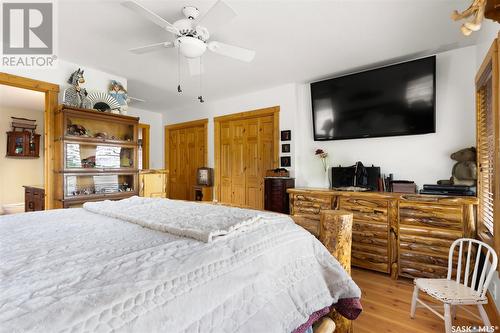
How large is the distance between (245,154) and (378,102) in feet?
7.35

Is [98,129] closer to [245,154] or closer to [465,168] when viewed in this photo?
[245,154]

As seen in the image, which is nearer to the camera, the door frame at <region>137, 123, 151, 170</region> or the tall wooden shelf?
the tall wooden shelf

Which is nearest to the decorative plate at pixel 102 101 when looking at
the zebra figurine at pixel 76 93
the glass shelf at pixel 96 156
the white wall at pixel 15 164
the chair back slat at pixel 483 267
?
the zebra figurine at pixel 76 93

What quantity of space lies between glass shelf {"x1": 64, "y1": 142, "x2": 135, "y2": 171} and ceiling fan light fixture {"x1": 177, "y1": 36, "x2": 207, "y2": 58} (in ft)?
5.98

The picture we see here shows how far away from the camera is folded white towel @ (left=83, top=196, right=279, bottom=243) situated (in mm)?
999

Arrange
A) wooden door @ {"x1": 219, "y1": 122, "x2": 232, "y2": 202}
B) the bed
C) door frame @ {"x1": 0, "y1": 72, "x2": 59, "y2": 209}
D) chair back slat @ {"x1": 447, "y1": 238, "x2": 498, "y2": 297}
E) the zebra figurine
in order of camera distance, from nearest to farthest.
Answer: the bed, chair back slat @ {"x1": 447, "y1": 238, "x2": 498, "y2": 297}, door frame @ {"x1": 0, "y1": 72, "x2": 59, "y2": 209}, the zebra figurine, wooden door @ {"x1": 219, "y1": 122, "x2": 232, "y2": 202}

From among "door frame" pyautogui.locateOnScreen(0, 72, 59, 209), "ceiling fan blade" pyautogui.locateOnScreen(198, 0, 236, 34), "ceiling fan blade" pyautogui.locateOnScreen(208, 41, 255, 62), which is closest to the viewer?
"ceiling fan blade" pyautogui.locateOnScreen(198, 0, 236, 34)

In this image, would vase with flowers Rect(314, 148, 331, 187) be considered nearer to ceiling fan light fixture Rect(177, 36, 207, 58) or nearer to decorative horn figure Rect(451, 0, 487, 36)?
ceiling fan light fixture Rect(177, 36, 207, 58)

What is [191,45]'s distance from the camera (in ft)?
6.75

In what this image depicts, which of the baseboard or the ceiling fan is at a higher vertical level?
the ceiling fan

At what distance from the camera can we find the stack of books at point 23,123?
5446 mm

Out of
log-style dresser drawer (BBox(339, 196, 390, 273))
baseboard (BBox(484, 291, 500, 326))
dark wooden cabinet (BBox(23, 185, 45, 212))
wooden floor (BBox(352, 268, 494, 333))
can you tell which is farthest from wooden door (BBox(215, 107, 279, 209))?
baseboard (BBox(484, 291, 500, 326))

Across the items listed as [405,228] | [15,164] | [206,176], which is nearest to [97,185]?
[206,176]

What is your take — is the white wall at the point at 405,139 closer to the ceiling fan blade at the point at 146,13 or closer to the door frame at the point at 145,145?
the ceiling fan blade at the point at 146,13
